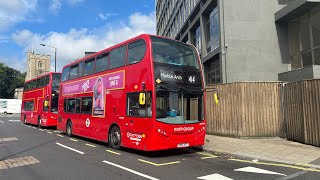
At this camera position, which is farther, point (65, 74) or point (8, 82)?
point (8, 82)

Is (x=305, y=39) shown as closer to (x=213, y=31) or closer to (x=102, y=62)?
(x=213, y=31)

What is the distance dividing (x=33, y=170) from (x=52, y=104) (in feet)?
49.7

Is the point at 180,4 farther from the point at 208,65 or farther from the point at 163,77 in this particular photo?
the point at 163,77

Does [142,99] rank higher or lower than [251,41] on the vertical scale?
lower

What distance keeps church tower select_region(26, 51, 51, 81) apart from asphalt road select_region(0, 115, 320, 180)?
3578 inches

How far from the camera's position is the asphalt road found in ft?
26.8

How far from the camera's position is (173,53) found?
11773mm

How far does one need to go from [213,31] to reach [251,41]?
3844mm

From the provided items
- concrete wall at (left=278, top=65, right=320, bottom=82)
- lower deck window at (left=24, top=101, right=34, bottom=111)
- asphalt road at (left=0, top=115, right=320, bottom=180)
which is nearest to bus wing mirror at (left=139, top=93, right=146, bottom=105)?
asphalt road at (left=0, top=115, right=320, bottom=180)

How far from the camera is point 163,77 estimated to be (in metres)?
11.1

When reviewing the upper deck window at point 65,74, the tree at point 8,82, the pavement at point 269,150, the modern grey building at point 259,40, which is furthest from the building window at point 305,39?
the tree at point 8,82

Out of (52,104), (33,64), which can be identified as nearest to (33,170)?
(52,104)

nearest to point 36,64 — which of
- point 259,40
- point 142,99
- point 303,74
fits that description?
point 259,40

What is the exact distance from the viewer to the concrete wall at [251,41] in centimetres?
1973
